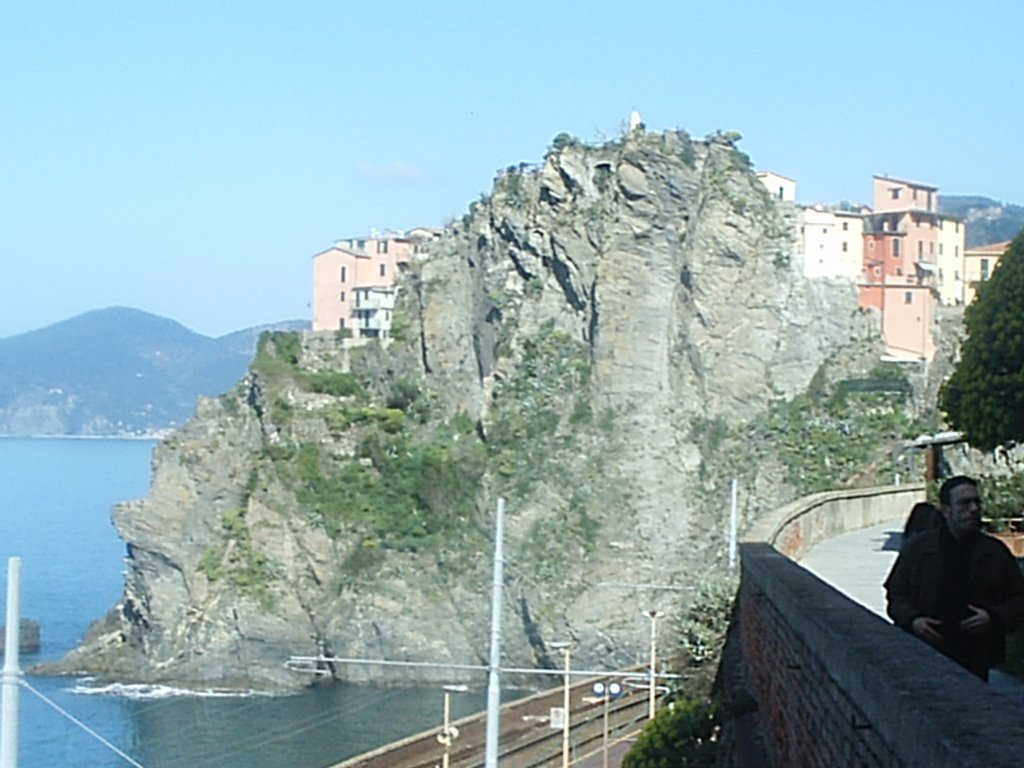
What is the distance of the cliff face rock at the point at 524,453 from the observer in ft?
198

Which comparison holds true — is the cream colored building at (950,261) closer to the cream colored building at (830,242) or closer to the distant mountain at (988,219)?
the cream colored building at (830,242)

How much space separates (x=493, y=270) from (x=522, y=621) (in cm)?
1354

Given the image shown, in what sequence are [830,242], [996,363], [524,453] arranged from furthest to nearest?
1. [830,242]
2. [524,453]
3. [996,363]

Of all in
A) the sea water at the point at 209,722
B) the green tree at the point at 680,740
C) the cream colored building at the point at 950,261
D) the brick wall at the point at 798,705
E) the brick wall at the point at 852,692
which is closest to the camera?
the brick wall at the point at 852,692

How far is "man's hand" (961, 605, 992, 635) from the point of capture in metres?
5.84

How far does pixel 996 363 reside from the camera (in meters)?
20.2

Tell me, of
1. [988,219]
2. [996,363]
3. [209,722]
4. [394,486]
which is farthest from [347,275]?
[988,219]

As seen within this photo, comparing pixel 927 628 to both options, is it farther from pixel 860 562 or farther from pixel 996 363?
pixel 996 363

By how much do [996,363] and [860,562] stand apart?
3355 millimetres

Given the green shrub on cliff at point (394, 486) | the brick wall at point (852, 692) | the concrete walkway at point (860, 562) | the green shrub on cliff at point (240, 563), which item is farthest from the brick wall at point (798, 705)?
the green shrub on cliff at point (240, 563)

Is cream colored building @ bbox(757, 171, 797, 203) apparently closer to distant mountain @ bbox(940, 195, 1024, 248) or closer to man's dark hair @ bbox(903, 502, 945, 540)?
man's dark hair @ bbox(903, 502, 945, 540)

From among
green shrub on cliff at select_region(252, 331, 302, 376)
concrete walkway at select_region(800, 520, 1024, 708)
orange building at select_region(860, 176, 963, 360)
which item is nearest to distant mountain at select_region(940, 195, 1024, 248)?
orange building at select_region(860, 176, 963, 360)

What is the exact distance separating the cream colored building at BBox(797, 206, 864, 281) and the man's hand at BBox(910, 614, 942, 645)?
5748 centimetres

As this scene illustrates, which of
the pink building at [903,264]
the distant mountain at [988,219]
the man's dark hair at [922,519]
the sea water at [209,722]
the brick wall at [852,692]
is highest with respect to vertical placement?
the distant mountain at [988,219]
